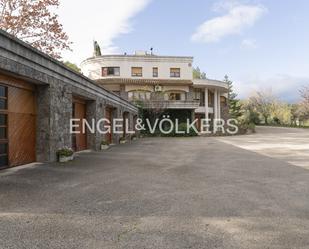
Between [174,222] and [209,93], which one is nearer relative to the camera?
[174,222]

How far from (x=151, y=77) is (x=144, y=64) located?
6.12ft

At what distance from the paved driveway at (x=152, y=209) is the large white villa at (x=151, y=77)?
1205 inches

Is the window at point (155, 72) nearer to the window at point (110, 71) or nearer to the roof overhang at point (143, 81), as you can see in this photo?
the roof overhang at point (143, 81)

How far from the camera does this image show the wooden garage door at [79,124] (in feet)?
45.9

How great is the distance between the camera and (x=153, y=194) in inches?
239

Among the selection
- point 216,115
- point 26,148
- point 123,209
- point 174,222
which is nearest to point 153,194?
point 123,209

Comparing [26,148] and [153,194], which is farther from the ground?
[26,148]

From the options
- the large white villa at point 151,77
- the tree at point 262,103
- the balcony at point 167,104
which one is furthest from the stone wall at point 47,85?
the tree at point 262,103

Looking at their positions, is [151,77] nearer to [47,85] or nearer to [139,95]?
[139,95]

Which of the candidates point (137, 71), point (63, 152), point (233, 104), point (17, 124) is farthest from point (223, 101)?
point (17, 124)

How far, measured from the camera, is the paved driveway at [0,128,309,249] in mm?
3759

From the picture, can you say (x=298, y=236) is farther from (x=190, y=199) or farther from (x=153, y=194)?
(x=153, y=194)

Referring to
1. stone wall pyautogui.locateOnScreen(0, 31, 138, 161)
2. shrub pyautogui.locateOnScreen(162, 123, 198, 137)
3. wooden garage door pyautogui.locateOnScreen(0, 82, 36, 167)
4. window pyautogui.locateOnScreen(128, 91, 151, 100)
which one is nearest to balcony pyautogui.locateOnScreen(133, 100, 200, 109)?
shrub pyautogui.locateOnScreen(162, 123, 198, 137)

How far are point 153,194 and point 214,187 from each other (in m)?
1.45
